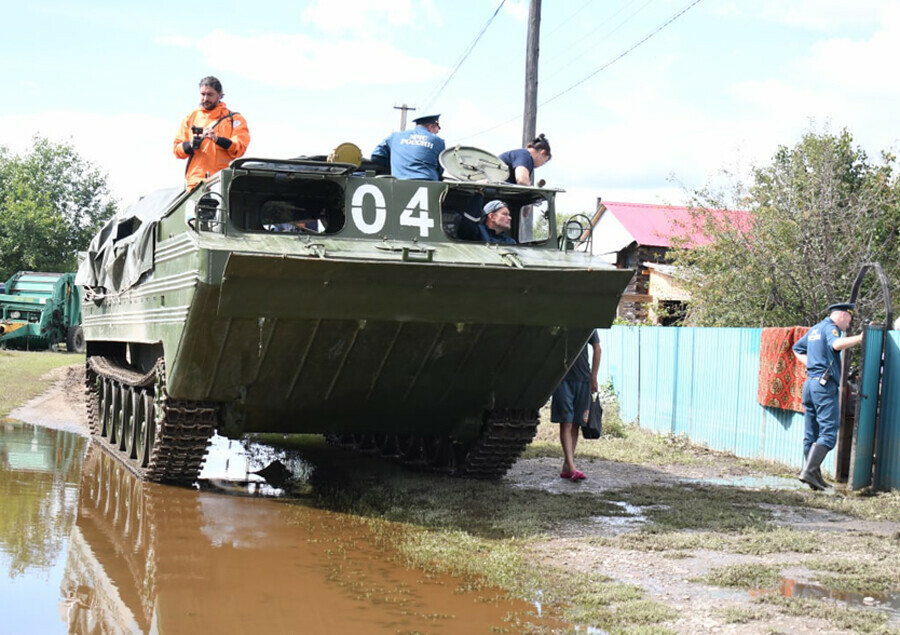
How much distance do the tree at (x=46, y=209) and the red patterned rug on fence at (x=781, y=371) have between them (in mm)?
38245

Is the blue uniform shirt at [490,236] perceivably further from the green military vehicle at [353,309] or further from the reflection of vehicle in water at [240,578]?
the reflection of vehicle in water at [240,578]

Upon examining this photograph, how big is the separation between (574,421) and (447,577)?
3684 millimetres

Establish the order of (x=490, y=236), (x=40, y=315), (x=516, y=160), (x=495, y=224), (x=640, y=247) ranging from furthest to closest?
(x=640, y=247)
(x=40, y=315)
(x=516, y=160)
(x=490, y=236)
(x=495, y=224)

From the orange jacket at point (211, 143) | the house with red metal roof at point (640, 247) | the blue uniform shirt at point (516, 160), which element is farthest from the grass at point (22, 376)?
the house with red metal roof at point (640, 247)

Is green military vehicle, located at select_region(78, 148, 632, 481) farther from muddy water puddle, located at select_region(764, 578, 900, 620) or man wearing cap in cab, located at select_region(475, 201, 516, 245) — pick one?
muddy water puddle, located at select_region(764, 578, 900, 620)

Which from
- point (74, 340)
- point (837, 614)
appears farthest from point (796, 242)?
point (74, 340)

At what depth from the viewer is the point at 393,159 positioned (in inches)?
346

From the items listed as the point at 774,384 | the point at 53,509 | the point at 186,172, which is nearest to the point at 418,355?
the point at 53,509

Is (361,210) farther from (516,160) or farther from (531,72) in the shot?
(531,72)

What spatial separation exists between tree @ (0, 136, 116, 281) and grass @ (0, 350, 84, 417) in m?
20.0

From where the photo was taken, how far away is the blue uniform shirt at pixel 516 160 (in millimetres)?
9508

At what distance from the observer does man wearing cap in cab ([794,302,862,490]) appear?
9.27 meters

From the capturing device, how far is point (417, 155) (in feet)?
28.3

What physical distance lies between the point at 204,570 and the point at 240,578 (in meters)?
0.27
